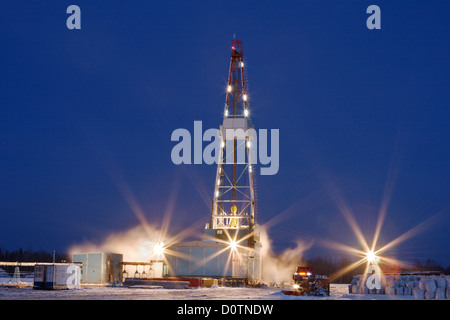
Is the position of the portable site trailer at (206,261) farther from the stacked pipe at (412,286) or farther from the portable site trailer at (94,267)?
the stacked pipe at (412,286)

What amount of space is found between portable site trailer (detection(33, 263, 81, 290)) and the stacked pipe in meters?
18.5

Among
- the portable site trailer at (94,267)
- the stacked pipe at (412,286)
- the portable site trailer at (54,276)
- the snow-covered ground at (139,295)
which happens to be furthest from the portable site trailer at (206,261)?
the portable site trailer at (54,276)

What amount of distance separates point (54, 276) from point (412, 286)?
21.6 m

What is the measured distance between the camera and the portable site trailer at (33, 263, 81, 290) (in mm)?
32312

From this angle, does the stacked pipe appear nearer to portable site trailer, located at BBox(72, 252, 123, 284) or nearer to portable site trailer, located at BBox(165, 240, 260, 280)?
portable site trailer, located at BBox(165, 240, 260, 280)

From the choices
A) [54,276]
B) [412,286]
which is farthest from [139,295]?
[412,286]

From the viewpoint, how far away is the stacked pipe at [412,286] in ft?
92.9

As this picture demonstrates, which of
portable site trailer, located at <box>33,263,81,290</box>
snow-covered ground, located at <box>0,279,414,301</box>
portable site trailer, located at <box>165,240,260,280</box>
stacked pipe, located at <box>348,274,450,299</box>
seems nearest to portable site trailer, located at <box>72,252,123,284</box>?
portable site trailer, located at <box>165,240,260,280</box>

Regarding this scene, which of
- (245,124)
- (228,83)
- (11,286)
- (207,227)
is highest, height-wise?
(228,83)

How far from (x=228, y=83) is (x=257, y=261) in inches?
701

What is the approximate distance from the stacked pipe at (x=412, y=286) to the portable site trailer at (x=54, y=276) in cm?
1852
